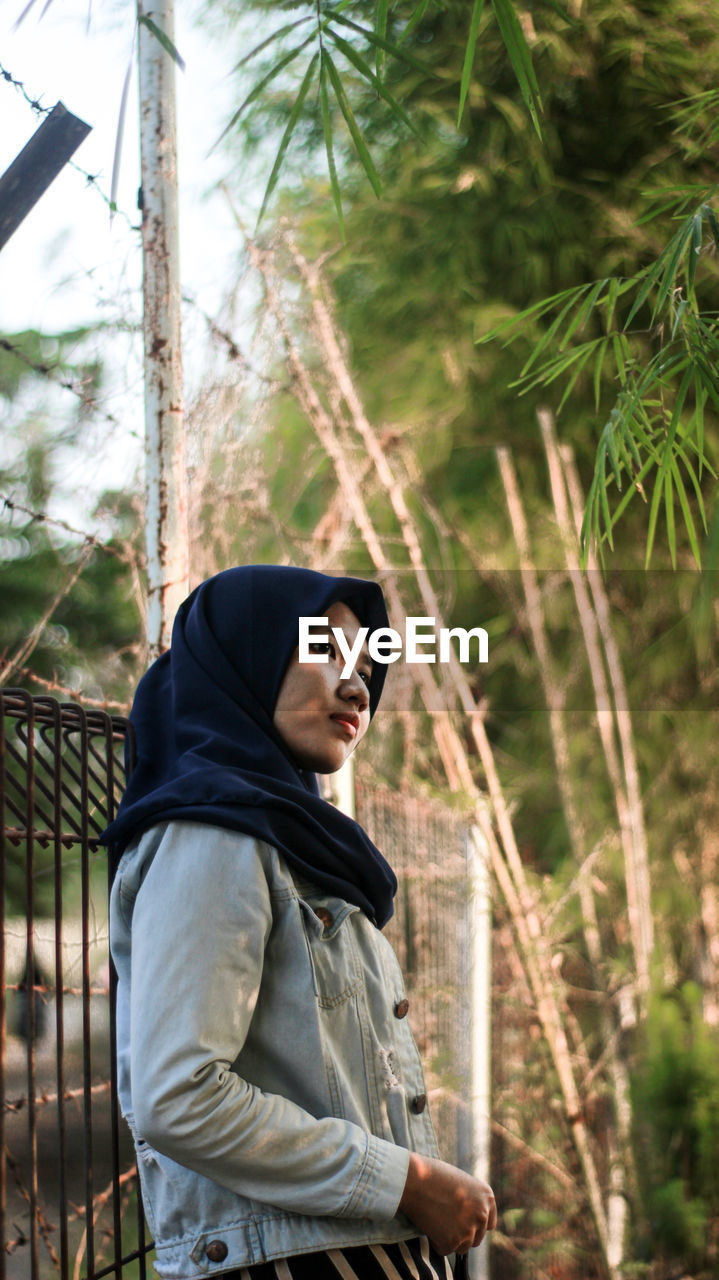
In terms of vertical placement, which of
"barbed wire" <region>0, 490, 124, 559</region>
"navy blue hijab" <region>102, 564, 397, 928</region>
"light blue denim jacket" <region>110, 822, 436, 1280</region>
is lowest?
"light blue denim jacket" <region>110, 822, 436, 1280</region>

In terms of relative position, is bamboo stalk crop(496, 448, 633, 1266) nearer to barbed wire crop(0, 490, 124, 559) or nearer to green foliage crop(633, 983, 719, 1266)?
green foliage crop(633, 983, 719, 1266)

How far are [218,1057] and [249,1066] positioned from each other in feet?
0.35

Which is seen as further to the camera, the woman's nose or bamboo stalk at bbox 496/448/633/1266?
bamboo stalk at bbox 496/448/633/1266

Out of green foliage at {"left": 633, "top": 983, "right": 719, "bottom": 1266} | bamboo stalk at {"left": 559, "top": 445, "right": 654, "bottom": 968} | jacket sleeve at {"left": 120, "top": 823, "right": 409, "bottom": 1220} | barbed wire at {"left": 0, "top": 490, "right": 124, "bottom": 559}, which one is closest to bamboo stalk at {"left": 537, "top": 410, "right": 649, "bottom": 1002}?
bamboo stalk at {"left": 559, "top": 445, "right": 654, "bottom": 968}

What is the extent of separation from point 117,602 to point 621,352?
4.18 m

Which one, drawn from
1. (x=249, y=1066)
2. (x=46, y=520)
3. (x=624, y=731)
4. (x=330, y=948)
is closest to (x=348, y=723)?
(x=330, y=948)

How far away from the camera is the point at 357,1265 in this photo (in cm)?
96

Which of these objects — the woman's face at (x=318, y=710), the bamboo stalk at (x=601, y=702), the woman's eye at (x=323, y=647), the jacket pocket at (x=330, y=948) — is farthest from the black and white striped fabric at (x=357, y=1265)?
the bamboo stalk at (x=601, y=702)

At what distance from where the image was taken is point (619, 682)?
3496mm

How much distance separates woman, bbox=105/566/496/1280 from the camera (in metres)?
0.88

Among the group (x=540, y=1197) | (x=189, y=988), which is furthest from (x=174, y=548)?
(x=540, y=1197)

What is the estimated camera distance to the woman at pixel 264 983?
34.8 inches

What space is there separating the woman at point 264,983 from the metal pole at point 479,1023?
2.25m

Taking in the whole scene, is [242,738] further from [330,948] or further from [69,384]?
[69,384]
